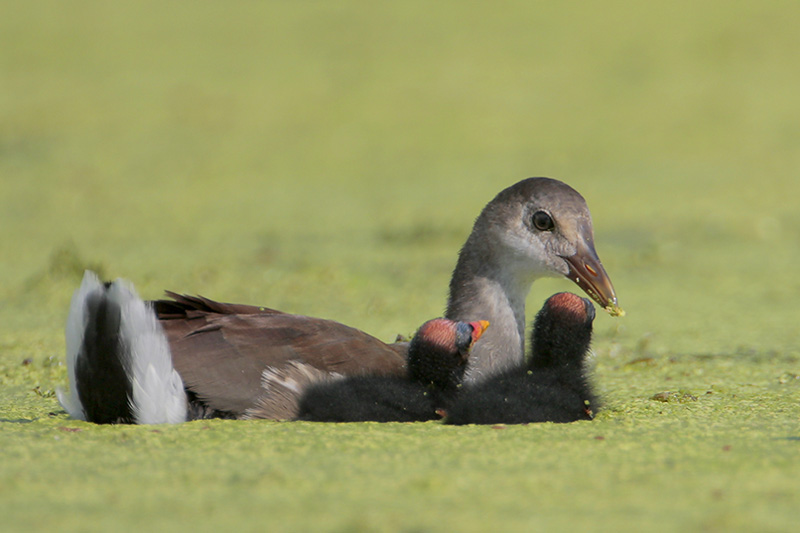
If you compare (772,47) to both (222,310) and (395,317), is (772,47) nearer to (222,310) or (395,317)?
(395,317)

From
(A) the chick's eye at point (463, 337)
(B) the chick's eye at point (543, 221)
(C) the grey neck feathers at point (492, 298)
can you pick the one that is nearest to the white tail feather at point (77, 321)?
(A) the chick's eye at point (463, 337)

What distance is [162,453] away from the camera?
8.22 feet

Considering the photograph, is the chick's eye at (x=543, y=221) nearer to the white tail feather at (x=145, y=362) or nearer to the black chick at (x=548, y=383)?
the black chick at (x=548, y=383)

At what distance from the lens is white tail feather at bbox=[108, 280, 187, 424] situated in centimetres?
286

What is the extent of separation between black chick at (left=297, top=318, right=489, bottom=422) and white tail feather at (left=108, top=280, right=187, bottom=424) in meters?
0.36

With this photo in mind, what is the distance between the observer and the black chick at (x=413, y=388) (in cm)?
293

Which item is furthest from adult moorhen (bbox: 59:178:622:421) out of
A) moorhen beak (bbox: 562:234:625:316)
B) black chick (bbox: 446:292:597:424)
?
black chick (bbox: 446:292:597:424)

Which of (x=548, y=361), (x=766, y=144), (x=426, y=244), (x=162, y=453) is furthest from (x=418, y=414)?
(x=766, y=144)

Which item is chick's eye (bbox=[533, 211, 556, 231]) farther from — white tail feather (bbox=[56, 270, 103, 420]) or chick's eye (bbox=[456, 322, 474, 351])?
white tail feather (bbox=[56, 270, 103, 420])

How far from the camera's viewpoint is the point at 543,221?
353 centimetres

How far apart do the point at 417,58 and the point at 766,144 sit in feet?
11.1

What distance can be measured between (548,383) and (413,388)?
0.37 meters

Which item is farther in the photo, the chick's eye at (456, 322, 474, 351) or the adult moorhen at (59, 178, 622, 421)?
the chick's eye at (456, 322, 474, 351)

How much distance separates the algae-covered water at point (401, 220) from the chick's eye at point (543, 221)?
0.57 metres
